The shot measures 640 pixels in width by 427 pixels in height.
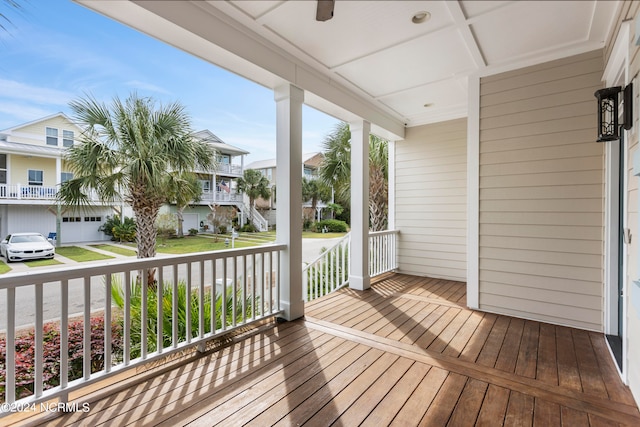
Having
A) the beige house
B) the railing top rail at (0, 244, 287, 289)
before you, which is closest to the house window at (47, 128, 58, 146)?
the beige house

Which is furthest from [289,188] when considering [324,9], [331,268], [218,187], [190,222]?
[218,187]

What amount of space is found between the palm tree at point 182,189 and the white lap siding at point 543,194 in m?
3.74

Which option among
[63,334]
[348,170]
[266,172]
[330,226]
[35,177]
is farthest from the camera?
[330,226]

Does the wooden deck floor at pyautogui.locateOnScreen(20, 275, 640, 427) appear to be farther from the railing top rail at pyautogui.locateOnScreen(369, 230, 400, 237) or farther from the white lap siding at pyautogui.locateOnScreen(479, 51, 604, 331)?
the railing top rail at pyautogui.locateOnScreen(369, 230, 400, 237)

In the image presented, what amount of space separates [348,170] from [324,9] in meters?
4.31

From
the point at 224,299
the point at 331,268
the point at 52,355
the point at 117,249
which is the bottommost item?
the point at 52,355

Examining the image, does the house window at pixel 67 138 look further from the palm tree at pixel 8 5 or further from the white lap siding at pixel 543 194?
the white lap siding at pixel 543 194

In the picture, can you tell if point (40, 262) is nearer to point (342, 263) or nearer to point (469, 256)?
point (342, 263)

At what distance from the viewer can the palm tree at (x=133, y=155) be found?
3.27m

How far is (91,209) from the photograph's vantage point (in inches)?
130

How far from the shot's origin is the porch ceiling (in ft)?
7.45

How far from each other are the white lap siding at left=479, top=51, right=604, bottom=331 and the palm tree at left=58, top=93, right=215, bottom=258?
3.86 meters

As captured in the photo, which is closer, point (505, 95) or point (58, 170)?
point (58, 170)

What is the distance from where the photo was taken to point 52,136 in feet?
10.5
